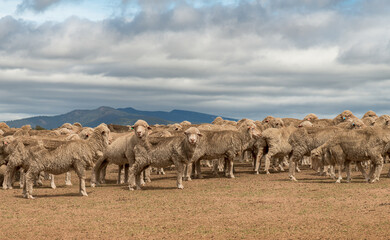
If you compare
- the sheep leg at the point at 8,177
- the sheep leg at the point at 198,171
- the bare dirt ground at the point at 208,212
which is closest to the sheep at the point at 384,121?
the bare dirt ground at the point at 208,212

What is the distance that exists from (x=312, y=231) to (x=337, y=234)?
2.05 ft

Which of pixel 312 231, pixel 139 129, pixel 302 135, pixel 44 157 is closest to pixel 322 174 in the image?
pixel 302 135

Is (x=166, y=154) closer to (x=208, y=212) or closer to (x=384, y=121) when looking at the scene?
(x=208, y=212)

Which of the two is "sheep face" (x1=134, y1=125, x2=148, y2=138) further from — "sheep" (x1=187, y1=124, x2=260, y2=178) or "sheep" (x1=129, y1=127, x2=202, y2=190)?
"sheep" (x1=187, y1=124, x2=260, y2=178)

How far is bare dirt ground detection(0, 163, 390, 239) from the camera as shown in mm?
11539

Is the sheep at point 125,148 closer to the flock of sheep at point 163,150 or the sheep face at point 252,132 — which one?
the flock of sheep at point 163,150

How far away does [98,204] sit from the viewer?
51.5 feet

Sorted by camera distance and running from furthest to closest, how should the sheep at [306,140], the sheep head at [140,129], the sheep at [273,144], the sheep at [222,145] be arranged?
1. the sheep at [273,144]
2. the sheep at [222,145]
3. the sheep at [306,140]
4. the sheep head at [140,129]

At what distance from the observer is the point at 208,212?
13914 millimetres

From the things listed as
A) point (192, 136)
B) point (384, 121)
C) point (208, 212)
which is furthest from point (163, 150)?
point (384, 121)

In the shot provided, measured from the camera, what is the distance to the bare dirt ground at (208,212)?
37.9ft

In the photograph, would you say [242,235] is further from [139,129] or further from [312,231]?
[139,129]

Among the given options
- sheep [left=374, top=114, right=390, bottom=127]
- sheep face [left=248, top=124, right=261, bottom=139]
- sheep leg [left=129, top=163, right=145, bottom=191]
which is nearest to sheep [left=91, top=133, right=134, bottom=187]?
sheep leg [left=129, top=163, right=145, bottom=191]

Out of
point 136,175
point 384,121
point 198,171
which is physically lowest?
point 198,171
